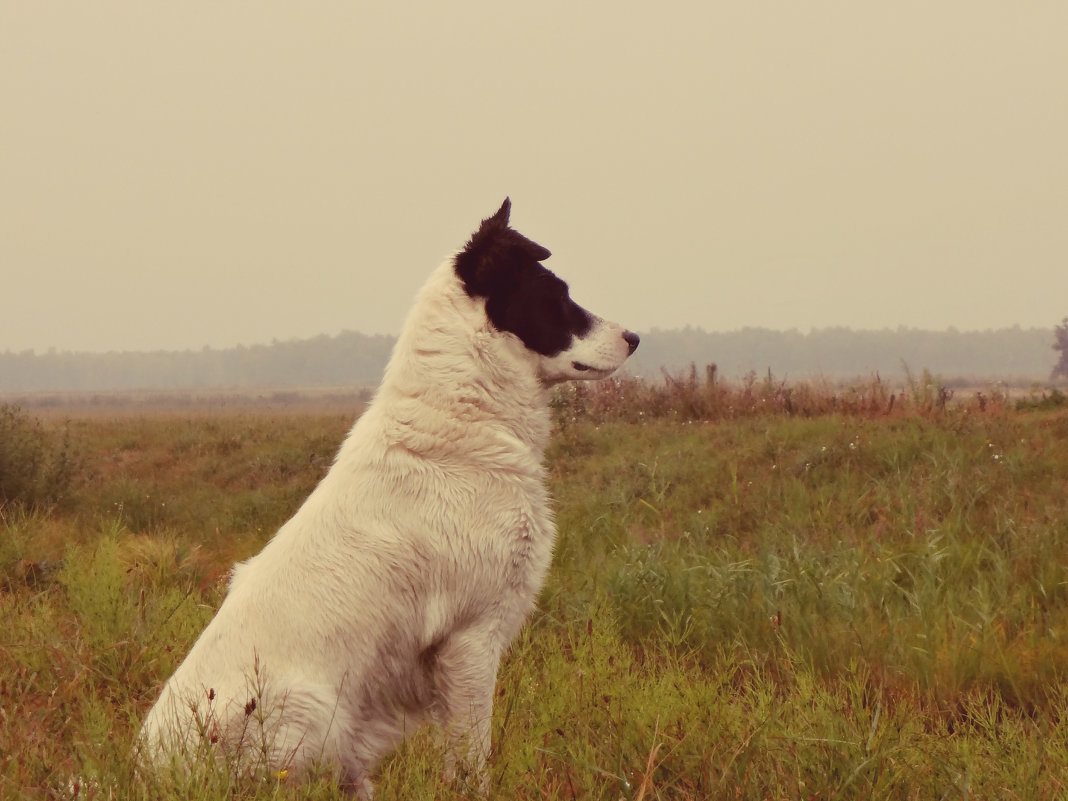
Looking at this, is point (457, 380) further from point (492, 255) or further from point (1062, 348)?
point (1062, 348)

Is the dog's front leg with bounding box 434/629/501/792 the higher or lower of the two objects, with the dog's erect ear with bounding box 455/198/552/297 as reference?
lower

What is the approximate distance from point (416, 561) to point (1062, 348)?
5926cm

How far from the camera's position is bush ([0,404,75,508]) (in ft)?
31.8

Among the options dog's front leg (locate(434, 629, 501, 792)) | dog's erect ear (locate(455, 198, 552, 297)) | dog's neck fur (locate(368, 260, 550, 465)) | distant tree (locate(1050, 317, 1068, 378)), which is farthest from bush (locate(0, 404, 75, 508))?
distant tree (locate(1050, 317, 1068, 378))

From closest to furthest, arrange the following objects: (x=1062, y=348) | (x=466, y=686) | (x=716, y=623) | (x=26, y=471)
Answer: (x=466, y=686) → (x=716, y=623) → (x=26, y=471) → (x=1062, y=348)

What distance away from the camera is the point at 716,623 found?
5.28 metres

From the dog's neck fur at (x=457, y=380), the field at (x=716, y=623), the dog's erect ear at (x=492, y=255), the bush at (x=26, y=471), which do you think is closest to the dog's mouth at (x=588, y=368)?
the dog's neck fur at (x=457, y=380)

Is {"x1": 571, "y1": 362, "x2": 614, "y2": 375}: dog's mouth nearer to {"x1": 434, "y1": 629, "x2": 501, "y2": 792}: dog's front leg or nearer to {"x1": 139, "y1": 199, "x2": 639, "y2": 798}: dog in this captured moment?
{"x1": 139, "y1": 199, "x2": 639, "y2": 798}: dog

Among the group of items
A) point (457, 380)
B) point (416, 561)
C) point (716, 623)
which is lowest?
point (716, 623)

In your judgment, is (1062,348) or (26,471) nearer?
(26,471)

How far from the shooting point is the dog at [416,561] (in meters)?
3.13

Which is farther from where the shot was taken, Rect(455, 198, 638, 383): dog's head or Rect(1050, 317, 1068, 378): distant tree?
Rect(1050, 317, 1068, 378): distant tree

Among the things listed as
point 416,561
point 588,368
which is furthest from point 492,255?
point 416,561

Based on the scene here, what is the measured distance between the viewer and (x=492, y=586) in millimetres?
3492
